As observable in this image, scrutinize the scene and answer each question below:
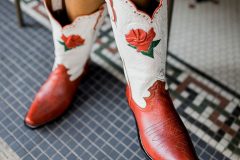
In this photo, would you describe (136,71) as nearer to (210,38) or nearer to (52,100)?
(52,100)

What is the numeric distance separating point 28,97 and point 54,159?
0.74 ft

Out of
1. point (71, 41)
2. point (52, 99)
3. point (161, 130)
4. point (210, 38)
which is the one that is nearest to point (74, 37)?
point (71, 41)

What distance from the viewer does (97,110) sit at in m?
0.92

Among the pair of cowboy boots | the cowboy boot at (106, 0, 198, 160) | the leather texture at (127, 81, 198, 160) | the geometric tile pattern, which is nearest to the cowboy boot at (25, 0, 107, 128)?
the pair of cowboy boots

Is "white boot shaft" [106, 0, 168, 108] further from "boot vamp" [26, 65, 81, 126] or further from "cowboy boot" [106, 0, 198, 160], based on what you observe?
"boot vamp" [26, 65, 81, 126]

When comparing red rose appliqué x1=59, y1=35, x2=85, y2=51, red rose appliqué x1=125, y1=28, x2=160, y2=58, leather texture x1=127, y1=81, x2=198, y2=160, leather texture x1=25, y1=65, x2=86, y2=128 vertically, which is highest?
red rose appliqué x1=125, y1=28, x2=160, y2=58

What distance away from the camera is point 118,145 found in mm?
837

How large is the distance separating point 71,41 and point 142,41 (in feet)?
0.70

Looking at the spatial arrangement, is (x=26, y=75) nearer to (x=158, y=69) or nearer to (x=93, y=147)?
(x=93, y=147)

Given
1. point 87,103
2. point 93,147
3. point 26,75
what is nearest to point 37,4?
point 26,75

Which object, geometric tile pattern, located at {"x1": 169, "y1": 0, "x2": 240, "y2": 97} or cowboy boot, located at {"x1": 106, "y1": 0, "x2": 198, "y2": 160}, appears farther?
geometric tile pattern, located at {"x1": 169, "y1": 0, "x2": 240, "y2": 97}

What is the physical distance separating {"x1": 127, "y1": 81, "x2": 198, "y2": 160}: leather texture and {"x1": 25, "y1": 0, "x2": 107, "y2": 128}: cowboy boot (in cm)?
22

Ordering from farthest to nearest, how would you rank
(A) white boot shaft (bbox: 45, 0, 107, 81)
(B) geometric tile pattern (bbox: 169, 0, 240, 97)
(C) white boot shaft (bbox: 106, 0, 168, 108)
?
1. (B) geometric tile pattern (bbox: 169, 0, 240, 97)
2. (A) white boot shaft (bbox: 45, 0, 107, 81)
3. (C) white boot shaft (bbox: 106, 0, 168, 108)

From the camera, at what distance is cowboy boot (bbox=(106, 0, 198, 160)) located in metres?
0.65
